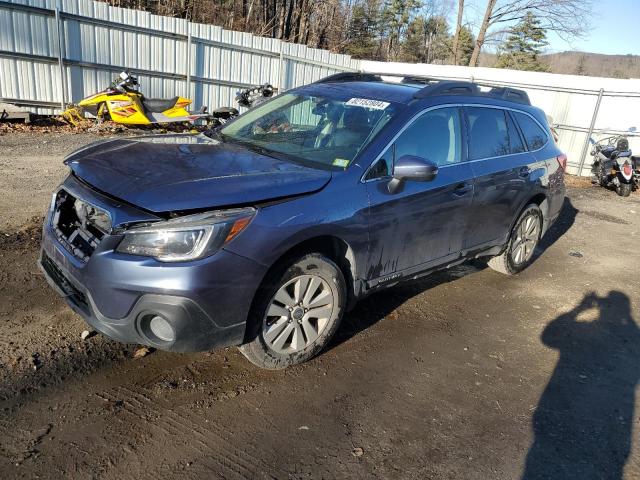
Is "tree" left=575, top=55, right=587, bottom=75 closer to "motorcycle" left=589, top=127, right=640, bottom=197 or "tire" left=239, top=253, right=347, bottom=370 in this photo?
"motorcycle" left=589, top=127, right=640, bottom=197

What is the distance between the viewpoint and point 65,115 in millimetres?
11258

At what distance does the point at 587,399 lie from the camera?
11.3ft

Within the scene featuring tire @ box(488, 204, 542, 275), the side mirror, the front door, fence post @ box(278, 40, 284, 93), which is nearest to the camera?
the side mirror

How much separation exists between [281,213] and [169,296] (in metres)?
0.78

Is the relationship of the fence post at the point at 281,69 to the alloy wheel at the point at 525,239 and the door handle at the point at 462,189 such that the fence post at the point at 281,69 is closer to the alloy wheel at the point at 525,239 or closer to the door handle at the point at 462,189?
the alloy wheel at the point at 525,239

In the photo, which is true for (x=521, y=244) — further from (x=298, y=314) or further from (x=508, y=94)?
(x=298, y=314)

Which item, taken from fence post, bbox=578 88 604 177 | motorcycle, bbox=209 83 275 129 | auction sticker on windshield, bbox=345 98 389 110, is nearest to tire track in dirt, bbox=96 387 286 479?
auction sticker on windshield, bbox=345 98 389 110

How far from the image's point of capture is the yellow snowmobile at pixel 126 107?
10.9 m

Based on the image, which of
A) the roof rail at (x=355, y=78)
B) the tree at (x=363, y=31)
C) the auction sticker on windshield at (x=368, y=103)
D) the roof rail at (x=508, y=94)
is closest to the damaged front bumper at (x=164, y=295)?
the auction sticker on windshield at (x=368, y=103)

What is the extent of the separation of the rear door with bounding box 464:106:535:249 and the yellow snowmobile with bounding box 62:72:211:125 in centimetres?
851

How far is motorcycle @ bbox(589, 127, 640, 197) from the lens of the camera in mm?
11586

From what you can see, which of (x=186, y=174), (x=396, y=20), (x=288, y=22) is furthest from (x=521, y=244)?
(x=396, y=20)

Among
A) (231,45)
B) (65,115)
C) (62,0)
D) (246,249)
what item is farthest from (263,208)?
(231,45)

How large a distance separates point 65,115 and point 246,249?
10298mm
